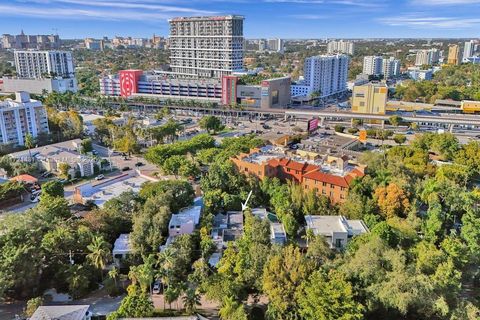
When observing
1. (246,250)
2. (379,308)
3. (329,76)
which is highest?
(329,76)

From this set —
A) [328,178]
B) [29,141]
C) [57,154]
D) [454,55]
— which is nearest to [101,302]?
[328,178]

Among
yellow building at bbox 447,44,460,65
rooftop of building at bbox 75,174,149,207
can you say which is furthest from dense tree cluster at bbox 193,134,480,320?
yellow building at bbox 447,44,460,65

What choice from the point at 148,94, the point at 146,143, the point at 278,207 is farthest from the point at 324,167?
the point at 148,94

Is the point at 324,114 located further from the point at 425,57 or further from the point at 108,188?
the point at 425,57

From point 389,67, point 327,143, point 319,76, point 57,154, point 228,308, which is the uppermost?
→ point 389,67

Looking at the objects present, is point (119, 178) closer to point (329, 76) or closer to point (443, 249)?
point (443, 249)

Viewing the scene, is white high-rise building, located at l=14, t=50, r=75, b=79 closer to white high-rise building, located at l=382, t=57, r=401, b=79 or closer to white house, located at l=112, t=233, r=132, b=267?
white house, located at l=112, t=233, r=132, b=267
